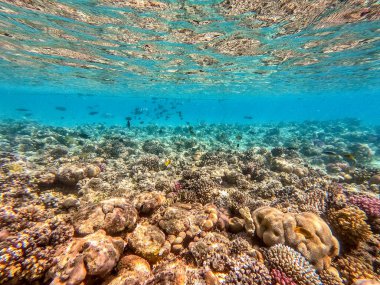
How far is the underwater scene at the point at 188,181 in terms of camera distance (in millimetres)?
3887

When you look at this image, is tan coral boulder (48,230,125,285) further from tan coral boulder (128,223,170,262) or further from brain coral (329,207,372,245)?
A: brain coral (329,207,372,245)

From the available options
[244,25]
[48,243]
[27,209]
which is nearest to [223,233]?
[48,243]

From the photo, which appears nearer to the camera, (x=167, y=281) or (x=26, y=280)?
(x=167, y=281)

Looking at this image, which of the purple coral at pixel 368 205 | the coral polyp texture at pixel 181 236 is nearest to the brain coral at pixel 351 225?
the coral polyp texture at pixel 181 236

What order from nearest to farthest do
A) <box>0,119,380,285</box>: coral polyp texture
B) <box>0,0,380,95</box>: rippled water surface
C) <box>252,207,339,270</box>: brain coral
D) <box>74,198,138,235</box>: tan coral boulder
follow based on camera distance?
1. <box>0,119,380,285</box>: coral polyp texture
2. <box>252,207,339,270</box>: brain coral
3. <box>74,198,138,235</box>: tan coral boulder
4. <box>0,0,380,95</box>: rippled water surface

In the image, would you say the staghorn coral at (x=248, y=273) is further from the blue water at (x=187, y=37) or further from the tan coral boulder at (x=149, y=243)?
the blue water at (x=187, y=37)

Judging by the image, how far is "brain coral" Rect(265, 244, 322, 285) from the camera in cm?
377

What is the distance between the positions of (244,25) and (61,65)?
21536 mm

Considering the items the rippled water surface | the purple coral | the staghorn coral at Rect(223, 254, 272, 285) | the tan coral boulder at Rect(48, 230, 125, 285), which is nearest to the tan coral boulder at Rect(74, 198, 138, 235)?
the tan coral boulder at Rect(48, 230, 125, 285)

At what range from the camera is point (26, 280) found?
3535 mm

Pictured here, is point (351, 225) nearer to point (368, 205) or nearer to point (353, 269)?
point (353, 269)

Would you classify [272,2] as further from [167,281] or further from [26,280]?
[26,280]

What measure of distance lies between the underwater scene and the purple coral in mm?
33

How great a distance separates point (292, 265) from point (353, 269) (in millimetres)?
1827
